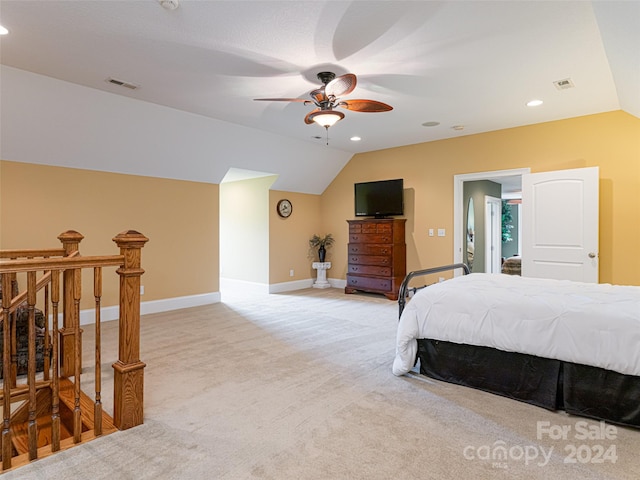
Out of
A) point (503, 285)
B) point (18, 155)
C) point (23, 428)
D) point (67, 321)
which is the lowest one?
point (23, 428)

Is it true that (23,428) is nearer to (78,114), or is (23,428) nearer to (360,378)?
(360,378)

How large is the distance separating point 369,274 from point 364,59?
4083 mm

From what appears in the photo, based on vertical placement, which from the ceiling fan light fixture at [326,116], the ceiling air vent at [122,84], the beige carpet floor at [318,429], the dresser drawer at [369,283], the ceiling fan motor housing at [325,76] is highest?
the ceiling air vent at [122,84]

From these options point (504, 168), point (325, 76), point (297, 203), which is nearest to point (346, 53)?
point (325, 76)

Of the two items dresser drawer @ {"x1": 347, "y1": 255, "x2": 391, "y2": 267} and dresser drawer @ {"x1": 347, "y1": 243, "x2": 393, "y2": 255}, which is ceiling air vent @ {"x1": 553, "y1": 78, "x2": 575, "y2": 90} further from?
dresser drawer @ {"x1": 347, "y1": 255, "x2": 391, "y2": 267}

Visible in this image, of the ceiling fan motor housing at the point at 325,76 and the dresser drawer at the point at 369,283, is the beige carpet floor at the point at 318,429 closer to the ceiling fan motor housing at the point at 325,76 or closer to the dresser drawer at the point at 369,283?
the ceiling fan motor housing at the point at 325,76

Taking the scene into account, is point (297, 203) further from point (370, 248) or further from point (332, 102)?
point (332, 102)

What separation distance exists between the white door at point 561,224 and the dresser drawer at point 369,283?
7.11ft

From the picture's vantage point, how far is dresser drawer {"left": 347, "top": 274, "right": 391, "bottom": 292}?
640 cm

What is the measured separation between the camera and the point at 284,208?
23.9 feet

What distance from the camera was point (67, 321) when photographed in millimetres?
2994

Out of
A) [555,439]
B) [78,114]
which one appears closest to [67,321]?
[78,114]

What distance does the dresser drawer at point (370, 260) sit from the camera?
639 centimetres

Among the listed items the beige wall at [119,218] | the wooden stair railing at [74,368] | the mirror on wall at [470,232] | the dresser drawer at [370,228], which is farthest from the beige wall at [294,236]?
the wooden stair railing at [74,368]
